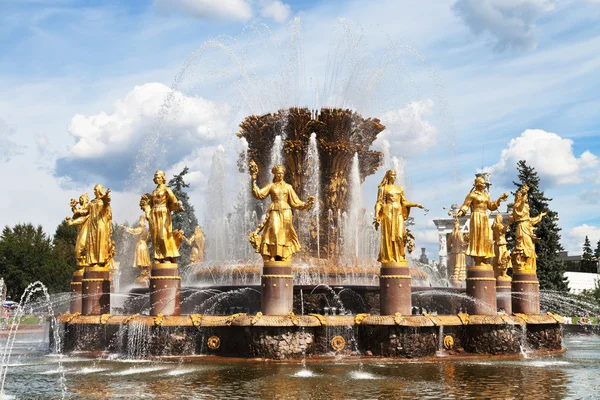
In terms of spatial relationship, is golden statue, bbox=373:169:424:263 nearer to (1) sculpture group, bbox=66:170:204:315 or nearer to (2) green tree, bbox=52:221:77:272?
(1) sculpture group, bbox=66:170:204:315

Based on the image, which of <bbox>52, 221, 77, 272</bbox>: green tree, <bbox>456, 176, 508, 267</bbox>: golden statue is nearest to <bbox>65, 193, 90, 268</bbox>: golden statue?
<bbox>456, 176, 508, 267</bbox>: golden statue

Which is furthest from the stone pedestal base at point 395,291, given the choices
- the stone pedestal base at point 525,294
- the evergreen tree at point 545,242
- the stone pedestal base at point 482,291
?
the evergreen tree at point 545,242

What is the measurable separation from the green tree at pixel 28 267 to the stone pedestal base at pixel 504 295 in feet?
159

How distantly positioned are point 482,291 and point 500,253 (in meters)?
5.10

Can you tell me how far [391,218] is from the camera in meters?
16.0

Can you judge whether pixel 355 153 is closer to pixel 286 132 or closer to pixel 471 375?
pixel 286 132

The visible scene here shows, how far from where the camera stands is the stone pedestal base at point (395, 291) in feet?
50.2

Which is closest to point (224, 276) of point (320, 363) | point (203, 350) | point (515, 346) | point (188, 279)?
point (188, 279)

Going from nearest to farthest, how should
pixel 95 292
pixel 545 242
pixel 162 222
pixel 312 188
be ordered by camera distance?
pixel 162 222 → pixel 95 292 → pixel 312 188 → pixel 545 242

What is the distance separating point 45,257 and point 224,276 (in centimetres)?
4848

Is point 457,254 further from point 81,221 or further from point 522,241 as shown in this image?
point 81,221

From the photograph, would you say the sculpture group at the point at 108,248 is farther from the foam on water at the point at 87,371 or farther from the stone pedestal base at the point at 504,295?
the stone pedestal base at the point at 504,295

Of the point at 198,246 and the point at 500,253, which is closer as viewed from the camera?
the point at 500,253

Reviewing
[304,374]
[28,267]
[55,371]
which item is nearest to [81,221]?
[55,371]
